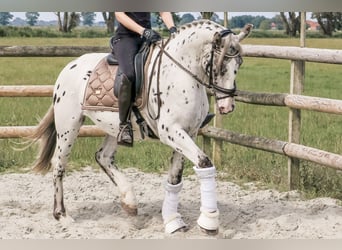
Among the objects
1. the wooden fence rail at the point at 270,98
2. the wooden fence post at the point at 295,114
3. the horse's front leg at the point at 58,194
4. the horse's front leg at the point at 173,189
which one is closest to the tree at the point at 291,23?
the wooden fence post at the point at 295,114

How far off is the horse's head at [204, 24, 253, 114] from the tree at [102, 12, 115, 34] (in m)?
0.60

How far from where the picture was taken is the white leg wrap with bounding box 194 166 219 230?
3.15 metres

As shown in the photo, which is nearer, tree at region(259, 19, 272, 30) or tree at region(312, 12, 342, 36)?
tree at region(259, 19, 272, 30)

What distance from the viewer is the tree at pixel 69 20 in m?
3.49

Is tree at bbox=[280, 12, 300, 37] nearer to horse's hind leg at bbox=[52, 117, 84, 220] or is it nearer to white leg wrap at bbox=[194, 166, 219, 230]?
white leg wrap at bbox=[194, 166, 219, 230]

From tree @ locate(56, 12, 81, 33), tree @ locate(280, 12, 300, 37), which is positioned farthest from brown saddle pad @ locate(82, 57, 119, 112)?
tree @ locate(280, 12, 300, 37)

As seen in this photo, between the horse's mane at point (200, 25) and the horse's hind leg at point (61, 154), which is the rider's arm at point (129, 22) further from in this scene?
the horse's hind leg at point (61, 154)

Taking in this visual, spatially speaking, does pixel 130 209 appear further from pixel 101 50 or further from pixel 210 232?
pixel 101 50

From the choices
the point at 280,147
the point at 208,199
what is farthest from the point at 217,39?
the point at 280,147

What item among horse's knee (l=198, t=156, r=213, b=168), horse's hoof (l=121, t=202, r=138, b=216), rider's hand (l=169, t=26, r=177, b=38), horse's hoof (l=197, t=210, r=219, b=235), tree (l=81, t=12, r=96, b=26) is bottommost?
horse's hoof (l=121, t=202, r=138, b=216)

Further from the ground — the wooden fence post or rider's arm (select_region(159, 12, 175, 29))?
rider's arm (select_region(159, 12, 175, 29))

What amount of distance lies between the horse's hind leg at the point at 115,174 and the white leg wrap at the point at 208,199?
1.25ft

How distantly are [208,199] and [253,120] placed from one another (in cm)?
95

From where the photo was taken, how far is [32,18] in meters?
3.52
